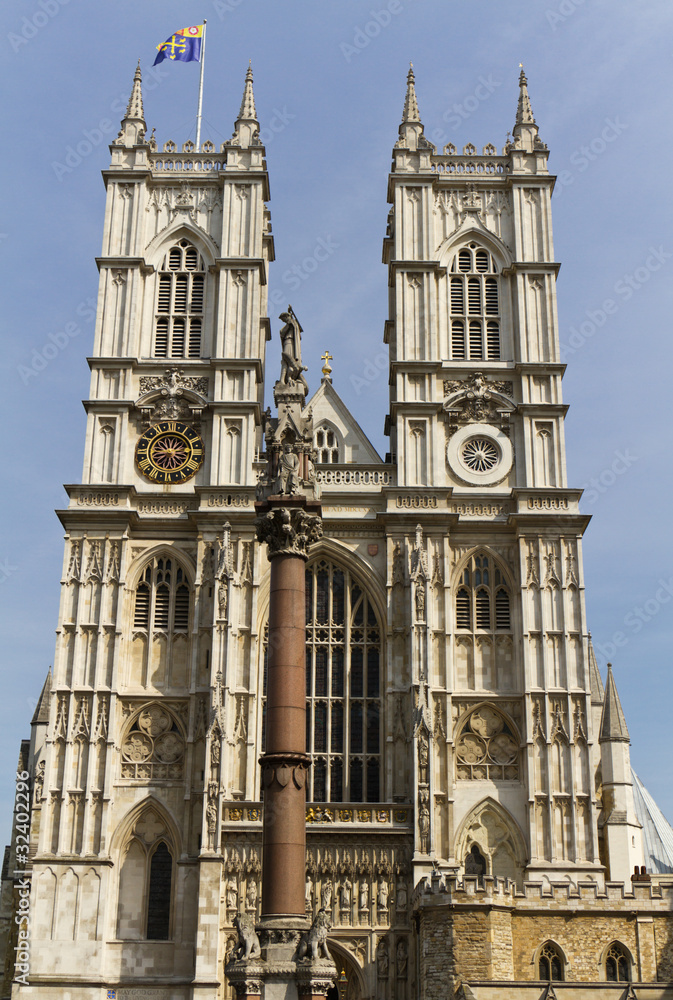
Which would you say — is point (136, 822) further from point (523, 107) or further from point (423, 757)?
point (523, 107)

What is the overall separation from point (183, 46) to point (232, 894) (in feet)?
95.4

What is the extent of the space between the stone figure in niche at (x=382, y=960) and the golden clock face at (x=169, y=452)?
15.2m

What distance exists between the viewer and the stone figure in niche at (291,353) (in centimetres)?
2522

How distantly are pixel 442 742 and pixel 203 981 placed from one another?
9213mm

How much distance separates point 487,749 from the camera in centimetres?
3769

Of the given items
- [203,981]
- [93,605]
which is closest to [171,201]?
[93,605]

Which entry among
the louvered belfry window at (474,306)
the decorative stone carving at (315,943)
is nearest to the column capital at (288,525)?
the decorative stone carving at (315,943)

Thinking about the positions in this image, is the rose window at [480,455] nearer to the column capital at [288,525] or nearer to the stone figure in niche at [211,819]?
the stone figure in niche at [211,819]

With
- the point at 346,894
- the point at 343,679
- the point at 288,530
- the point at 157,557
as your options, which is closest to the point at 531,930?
the point at 346,894

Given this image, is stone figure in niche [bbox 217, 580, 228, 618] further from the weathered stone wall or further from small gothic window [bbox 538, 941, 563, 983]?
small gothic window [bbox 538, 941, 563, 983]

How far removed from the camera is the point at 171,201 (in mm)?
44219

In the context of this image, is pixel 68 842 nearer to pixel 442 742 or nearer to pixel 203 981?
pixel 203 981

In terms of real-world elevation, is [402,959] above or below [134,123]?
below

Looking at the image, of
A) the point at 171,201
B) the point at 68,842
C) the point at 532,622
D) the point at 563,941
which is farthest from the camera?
the point at 171,201
